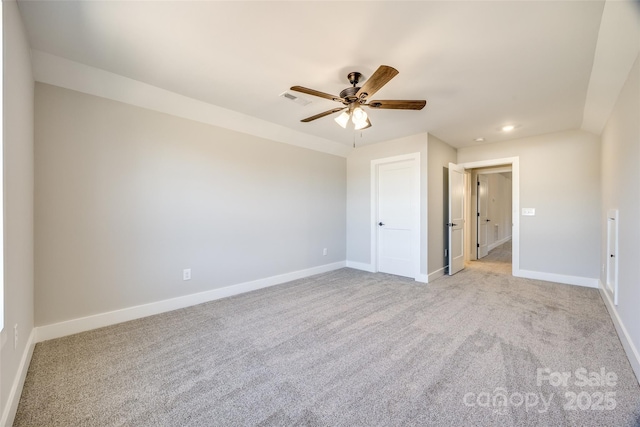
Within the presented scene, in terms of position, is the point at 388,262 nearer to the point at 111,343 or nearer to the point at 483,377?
the point at 483,377

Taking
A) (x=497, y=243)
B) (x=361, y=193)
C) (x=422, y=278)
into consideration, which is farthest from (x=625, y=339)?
(x=497, y=243)

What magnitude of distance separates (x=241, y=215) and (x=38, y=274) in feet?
6.52

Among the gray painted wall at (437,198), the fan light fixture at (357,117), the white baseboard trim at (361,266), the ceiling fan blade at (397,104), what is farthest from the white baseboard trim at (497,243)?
the fan light fixture at (357,117)

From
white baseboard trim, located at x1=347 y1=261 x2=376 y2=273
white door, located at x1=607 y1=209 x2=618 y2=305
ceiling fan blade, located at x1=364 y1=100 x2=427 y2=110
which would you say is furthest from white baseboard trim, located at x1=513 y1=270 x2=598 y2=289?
ceiling fan blade, located at x1=364 y1=100 x2=427 y2=110

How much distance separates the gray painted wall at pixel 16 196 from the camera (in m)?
1.40

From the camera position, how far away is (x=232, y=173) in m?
3.50

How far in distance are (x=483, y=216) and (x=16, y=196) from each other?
7.72 metres

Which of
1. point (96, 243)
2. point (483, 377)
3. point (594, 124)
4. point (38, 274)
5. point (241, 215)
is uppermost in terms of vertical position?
point (594, 124)

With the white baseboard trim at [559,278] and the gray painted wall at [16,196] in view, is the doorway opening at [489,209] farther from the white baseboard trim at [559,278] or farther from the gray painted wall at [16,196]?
the gray painted wall at [16,196]

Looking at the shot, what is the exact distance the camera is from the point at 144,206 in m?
2.79

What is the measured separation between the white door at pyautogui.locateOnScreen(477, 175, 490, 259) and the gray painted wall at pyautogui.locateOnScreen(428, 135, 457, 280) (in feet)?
7.09

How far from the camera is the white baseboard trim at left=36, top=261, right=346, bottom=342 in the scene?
232 cm

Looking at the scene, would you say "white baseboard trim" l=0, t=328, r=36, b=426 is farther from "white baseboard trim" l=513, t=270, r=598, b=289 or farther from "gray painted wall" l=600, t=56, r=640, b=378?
"white baseboard trim" l=513, t=270, r=598, b=289

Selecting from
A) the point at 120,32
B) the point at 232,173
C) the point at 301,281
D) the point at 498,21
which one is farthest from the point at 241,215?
the point at 498,21
